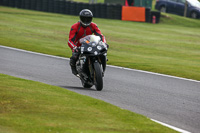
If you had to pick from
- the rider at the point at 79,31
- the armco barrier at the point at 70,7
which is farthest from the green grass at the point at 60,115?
the armco barrier at the point at 70,7

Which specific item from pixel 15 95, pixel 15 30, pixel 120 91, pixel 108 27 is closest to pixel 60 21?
pixel 108 27

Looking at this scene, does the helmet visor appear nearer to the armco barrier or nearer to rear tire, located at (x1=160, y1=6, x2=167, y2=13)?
the armco barrier

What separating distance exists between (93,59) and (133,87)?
1.60 metres

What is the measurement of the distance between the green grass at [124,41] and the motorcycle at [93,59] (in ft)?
14.5

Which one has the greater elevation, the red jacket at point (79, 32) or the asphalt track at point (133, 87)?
the red jacket at point (79, 32)

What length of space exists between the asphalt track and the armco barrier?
67.0ft

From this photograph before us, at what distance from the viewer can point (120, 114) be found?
713 centimetres

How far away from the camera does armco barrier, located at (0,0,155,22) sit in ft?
118

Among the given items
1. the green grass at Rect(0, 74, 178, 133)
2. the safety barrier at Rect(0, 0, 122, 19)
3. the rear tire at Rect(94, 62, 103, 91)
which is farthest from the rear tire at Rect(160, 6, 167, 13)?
the green grass at Rect(0, 74, 178, 133)

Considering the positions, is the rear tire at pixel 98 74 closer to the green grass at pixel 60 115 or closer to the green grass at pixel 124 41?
the green grass at pixel 60 115

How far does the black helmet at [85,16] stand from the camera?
389 inches

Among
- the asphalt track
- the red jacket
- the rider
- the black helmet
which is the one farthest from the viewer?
the red jacket

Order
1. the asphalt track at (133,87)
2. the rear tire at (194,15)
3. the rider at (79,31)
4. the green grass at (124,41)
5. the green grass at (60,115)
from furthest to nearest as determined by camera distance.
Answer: the rear tire at (194,15)
the green grass at (124,41)
the rider at (79,31)
the asphalt track at (133,87)
the green grass at (60,115)

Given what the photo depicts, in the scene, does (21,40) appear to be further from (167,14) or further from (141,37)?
(167,14)
